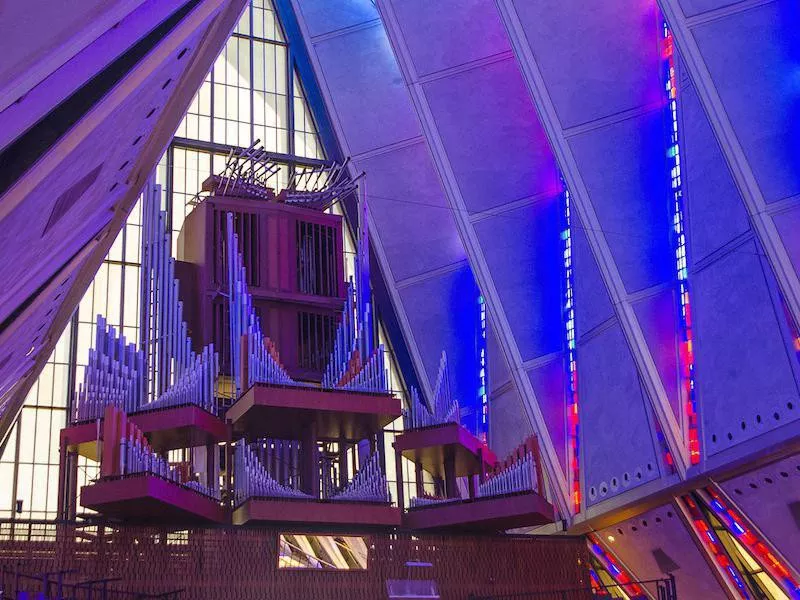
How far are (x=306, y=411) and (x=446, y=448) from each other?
2.46 metres

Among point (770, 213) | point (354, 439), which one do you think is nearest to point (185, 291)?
point (354, 439)

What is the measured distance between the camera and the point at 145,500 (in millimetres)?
14227

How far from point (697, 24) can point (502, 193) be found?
5608 millimetres

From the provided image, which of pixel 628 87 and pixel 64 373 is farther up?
pixel 628 87

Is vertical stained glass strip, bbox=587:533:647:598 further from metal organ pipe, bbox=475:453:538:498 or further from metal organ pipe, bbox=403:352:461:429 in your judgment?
metal organ pipe, bbox=403:352:461:429

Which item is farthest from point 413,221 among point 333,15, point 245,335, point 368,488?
point 368,488

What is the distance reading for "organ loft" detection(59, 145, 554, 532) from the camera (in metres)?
15.4

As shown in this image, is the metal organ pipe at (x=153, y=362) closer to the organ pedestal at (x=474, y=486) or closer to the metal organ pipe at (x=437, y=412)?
the metal organ pipe at (x=437, y=412)

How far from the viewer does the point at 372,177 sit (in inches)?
880

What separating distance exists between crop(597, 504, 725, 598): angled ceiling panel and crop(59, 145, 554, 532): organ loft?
1730mm

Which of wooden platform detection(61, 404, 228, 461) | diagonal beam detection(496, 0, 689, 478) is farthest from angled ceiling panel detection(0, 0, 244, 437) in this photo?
diagonal beam detection(496, 0, 689, 478)

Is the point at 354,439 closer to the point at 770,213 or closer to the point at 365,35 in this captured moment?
the point at 770,213

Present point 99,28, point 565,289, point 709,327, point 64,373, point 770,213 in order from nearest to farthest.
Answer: point 99,28 → point 770,213 → point 709,327 → point 565,289 → point 64,373

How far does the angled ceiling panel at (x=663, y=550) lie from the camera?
17.0 m
